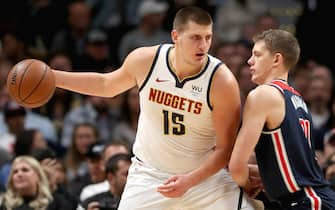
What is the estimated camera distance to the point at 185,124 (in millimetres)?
6836

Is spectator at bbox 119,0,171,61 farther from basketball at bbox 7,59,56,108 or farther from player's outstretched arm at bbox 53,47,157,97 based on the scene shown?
basketball at bbox 7,59,56,108

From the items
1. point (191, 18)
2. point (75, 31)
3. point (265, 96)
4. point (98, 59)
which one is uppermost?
point (191, 18)

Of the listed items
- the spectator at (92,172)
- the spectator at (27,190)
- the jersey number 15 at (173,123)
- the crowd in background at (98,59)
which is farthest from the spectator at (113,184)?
the jersey number 15 at (173,123)

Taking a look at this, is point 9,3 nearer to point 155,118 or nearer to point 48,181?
point 48,181

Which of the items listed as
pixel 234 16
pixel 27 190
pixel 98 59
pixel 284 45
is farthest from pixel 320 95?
pixel 284 45

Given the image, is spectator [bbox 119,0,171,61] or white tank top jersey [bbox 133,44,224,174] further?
spectator [bbox 119,0,171,61]

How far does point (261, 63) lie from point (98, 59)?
6.73 metres

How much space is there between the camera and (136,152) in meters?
7.05

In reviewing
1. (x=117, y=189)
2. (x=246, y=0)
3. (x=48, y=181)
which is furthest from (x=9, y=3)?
(x=117, y=189)

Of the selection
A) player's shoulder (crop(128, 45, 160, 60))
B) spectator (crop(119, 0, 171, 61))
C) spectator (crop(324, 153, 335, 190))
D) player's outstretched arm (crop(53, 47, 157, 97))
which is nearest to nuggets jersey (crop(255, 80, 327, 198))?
player's shoulder (crop(128, 45, 160, 60))

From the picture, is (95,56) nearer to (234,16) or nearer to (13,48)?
(13,48)

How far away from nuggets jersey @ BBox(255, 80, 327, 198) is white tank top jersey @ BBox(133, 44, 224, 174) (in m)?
0.50

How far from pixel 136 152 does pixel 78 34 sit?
22.1 feet

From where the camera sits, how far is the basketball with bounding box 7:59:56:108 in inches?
275
